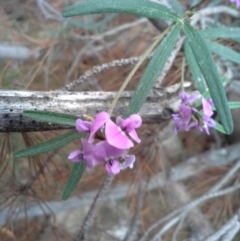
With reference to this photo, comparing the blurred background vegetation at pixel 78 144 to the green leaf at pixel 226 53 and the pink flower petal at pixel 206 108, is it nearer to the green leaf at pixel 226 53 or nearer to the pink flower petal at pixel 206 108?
the green leaf at pixel 226 53

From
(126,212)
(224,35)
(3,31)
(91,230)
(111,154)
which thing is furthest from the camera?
(3,31)

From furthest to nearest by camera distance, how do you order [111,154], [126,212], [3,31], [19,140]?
[3,31], [126,212], [19,140], [111,154]

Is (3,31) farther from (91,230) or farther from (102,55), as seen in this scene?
(91,230)

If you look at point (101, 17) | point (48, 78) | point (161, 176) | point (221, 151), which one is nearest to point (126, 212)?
point (161, 176)

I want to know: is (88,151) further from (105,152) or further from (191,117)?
(191,117)

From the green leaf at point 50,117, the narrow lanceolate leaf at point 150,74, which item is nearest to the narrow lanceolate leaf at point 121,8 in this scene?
the narrow lanceolate leaf at point 150,74

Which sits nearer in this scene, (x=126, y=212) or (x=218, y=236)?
(x=218, y=236)

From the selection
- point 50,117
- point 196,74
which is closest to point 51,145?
point 50,117
